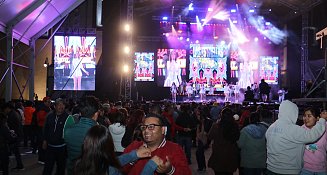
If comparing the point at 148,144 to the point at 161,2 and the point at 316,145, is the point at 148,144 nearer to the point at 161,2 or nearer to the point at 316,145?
the point at 316,145

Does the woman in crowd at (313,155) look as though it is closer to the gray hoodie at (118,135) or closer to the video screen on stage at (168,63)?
the gray hoodie at (118,135)

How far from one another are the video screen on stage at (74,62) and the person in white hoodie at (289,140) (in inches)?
767

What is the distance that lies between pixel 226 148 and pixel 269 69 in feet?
86.1

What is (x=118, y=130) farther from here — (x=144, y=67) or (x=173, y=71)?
(x=144, y=67)

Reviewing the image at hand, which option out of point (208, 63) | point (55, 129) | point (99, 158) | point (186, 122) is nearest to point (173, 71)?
point (208, 63)

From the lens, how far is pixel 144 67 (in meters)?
31.3

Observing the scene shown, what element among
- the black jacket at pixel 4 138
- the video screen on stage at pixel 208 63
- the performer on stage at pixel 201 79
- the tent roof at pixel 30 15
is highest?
the tent roof at pixel 30 15

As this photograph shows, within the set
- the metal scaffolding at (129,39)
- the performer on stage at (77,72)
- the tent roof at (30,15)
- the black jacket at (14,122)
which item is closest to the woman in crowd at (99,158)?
the black jacket at (14,122)

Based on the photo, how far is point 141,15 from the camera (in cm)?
3178

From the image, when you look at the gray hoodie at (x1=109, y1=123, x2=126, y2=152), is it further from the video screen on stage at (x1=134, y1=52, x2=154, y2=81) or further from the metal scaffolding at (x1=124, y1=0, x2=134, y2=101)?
the video screen on stage at (x1=134, y1=52, x2=154, y2=81)

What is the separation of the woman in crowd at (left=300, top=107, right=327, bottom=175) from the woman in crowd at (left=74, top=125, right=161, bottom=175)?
3169 millimetres

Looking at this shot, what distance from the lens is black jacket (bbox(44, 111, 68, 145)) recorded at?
22.8ft

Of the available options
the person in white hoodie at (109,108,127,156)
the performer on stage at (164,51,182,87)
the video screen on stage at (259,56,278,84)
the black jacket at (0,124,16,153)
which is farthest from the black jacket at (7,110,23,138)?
the video screen on stage at (259,56,278,84)

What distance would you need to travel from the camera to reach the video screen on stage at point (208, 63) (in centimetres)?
3128
